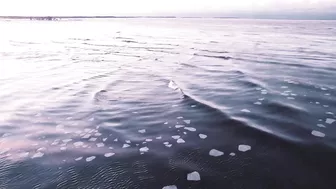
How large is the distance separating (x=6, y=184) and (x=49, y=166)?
916 millimetres

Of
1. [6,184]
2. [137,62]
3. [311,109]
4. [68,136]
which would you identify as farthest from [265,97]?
[137,62]

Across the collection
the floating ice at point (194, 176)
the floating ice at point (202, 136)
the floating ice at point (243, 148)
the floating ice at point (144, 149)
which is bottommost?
the floating ice at point (202, 136)

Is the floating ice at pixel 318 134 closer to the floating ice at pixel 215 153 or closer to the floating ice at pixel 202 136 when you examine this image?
the floating ice at pixel 215 153

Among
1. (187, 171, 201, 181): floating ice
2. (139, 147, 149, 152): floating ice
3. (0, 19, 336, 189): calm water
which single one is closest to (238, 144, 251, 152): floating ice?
(0, 19, 336, 189): calm water

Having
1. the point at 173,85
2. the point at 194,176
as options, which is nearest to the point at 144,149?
the point at 194,176

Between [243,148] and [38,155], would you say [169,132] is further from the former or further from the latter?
[38,155]

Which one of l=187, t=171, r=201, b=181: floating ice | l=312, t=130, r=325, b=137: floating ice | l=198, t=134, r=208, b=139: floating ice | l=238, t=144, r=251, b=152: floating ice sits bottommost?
l=198, t=134, r=208, b=139: floating ice

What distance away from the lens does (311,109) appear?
959 centimetres

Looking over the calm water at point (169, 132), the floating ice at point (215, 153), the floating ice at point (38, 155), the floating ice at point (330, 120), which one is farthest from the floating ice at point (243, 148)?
the floating ice at point (38, 155)

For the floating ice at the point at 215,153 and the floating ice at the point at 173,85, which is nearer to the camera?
the floating ice at the point at 215,153

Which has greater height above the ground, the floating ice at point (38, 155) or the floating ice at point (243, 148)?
the floating ice at point (243, 148)

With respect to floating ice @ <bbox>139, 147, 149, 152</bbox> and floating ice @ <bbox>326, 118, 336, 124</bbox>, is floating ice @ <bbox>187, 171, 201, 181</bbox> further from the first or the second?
floating ice @ <bbox>326, 118, 336, 124</bbox>

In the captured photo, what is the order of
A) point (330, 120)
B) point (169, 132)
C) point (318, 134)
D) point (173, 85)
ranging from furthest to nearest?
point (173, 85)
point (330, 120)
point (169, 132)
point (318, 134)

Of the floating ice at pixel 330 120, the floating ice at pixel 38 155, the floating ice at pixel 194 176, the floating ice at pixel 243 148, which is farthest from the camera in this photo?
the floating ice at pixel 330 120
